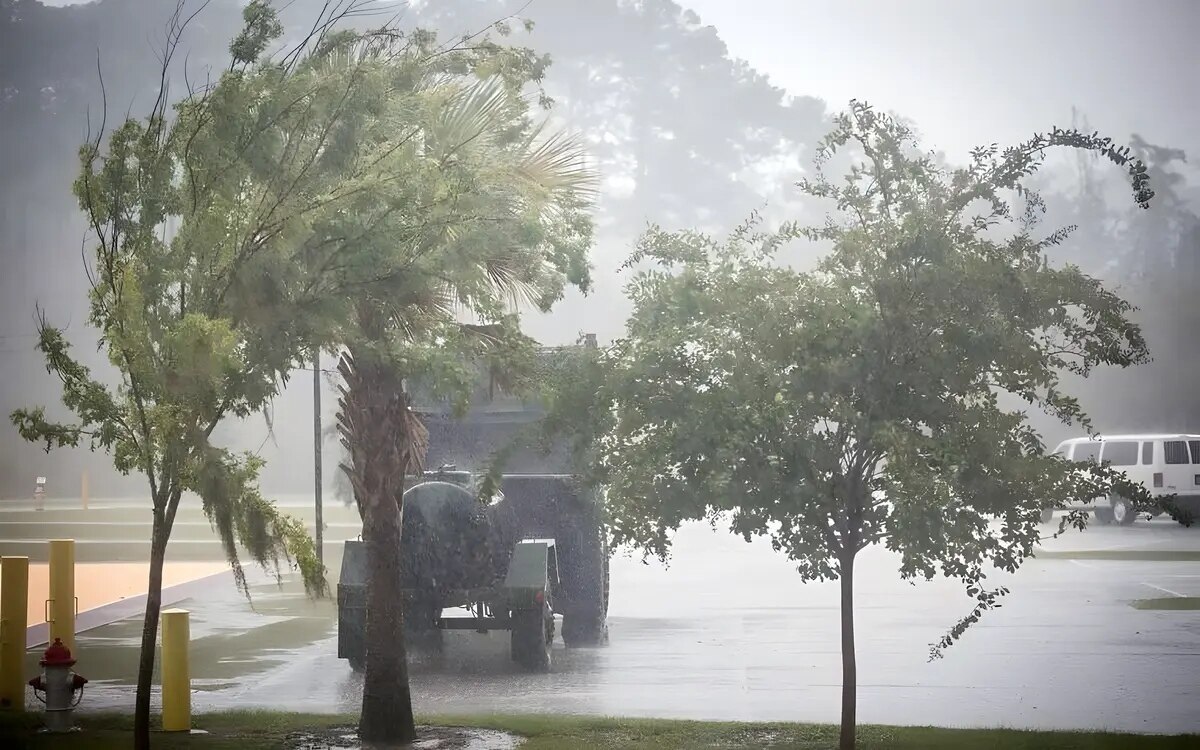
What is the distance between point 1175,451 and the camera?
33469mm

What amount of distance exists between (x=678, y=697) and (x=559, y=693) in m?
1.08

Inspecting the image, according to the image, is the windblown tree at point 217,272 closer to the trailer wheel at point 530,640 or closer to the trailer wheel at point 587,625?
the trailer wheel at point 530,640

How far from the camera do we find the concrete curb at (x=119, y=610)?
1580 cm

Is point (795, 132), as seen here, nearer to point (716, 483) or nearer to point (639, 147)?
point (639, 147)

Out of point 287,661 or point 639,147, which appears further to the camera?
point 639,147

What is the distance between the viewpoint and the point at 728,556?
107 feet

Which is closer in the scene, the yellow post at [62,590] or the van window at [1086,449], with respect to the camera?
the yellow post at [62,590]

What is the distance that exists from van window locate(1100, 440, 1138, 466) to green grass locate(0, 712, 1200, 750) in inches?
991

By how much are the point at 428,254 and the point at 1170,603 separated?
14.0 meters

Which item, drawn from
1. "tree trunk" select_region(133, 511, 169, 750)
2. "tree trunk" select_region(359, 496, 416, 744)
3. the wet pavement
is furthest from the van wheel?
"tree trunk" select_region(133, 511, 169, 750)

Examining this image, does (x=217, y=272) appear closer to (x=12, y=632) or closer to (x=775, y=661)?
(x=12, y=632)

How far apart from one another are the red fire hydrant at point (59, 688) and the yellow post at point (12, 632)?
1127mm

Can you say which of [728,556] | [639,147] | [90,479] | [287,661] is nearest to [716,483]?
[287,661]

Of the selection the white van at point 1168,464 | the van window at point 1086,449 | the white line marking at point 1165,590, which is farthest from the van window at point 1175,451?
the white line marking at point 1165,590
